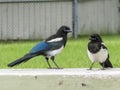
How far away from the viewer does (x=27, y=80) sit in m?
6.02

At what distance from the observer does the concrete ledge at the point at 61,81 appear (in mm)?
5918

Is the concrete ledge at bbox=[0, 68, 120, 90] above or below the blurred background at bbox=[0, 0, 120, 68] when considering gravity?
above

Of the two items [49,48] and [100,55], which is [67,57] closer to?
[49,48]

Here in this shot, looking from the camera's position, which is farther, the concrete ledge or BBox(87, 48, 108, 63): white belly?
BBox(87, 48, 108, 63): white belly

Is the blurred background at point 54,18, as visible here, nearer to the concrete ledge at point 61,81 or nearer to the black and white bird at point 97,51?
the black and white bird at point 97,51

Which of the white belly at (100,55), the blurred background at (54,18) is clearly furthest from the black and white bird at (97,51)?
the blurred background at (54,18)

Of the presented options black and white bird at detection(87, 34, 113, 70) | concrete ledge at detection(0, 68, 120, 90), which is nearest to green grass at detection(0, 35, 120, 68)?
black and white bird at detection(87, 34, 113, 70)

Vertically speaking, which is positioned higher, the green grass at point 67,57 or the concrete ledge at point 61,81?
the concrete ledge at point 61,81

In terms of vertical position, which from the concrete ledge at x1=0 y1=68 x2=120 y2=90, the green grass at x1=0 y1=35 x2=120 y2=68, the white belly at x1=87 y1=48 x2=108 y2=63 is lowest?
the green grass at x1=0 y1=35 x2=120 y2=68

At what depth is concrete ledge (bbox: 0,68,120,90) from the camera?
19.4 feet

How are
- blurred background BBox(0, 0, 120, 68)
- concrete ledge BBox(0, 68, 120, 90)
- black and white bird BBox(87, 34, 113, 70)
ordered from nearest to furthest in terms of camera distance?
concrete ledge BBox(0, 68, 120, 90) → black and white bird BBox(87, 34, 113, 70) → blurred background BBox(0, 0, 120, 68)

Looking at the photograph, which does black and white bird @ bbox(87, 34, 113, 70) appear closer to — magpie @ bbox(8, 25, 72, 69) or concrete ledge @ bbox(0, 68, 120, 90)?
magpie @ bbox(8, 25, 72, 69)

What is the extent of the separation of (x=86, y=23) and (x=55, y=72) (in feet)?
49.5

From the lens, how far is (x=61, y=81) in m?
5.94
